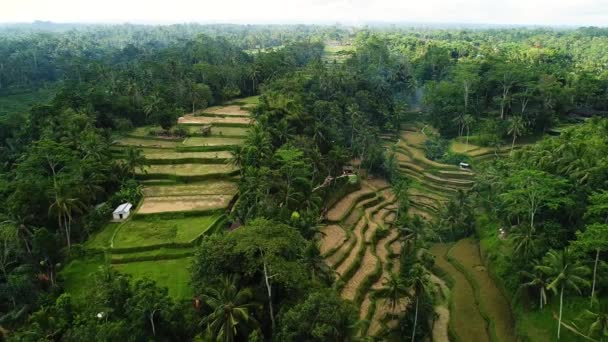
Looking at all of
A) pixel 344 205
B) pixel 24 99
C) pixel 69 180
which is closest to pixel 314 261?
pixel 344 205

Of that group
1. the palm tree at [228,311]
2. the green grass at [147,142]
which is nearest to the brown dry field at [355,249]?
the palm tree at [228,311]

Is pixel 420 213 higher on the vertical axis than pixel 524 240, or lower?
lower

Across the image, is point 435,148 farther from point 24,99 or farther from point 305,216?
point 24,99

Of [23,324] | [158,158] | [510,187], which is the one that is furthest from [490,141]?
[23,324]

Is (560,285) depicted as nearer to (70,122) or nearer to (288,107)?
(288,107)

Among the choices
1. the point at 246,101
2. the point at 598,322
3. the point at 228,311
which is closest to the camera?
the point at 228,311

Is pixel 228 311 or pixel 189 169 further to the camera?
pixel 189 169

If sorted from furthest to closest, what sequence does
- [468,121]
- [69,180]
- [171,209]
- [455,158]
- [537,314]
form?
1. [468,121]
2. [455,158]
3. [171,209]
4. [69,180]
5. [537,314]
